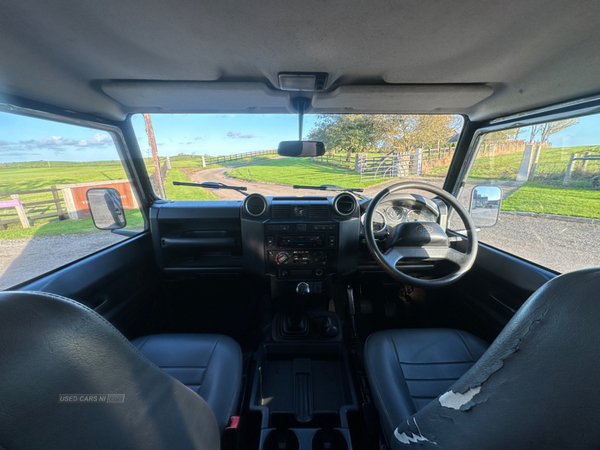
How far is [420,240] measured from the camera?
1.90m

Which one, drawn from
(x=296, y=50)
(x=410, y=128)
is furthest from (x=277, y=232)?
(x=410, y=128)

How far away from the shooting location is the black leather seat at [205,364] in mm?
1289

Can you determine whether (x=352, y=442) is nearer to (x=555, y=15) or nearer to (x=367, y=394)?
(x=367, y=394)

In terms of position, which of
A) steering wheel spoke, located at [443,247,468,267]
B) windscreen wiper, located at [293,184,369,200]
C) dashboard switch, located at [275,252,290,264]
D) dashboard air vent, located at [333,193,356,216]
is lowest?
dashboard switch, located at [275,252,290,264]

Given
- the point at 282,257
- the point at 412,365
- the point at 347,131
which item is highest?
the point at 347,131

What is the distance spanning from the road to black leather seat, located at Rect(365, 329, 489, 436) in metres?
0.79

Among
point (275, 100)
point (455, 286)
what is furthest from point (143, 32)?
point (455, 286)

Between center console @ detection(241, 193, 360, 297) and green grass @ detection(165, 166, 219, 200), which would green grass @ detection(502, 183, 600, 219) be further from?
green grass @ detection(165, 166, 219, 200)

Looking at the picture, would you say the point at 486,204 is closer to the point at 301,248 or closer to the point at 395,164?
the point at 395,164

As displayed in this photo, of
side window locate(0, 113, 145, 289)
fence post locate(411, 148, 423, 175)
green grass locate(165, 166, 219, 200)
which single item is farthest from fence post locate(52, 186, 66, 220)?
fence post locate(411, 148, 423, 175)

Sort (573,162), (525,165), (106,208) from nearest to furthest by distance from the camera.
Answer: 1. (573,162)
2. (525,165)
3. (106,208)

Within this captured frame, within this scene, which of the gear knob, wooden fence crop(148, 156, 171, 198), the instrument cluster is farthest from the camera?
wooden fence crop(148, 156, 171, 198)

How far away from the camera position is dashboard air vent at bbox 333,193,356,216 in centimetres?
226

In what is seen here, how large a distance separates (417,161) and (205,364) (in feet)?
8.02
